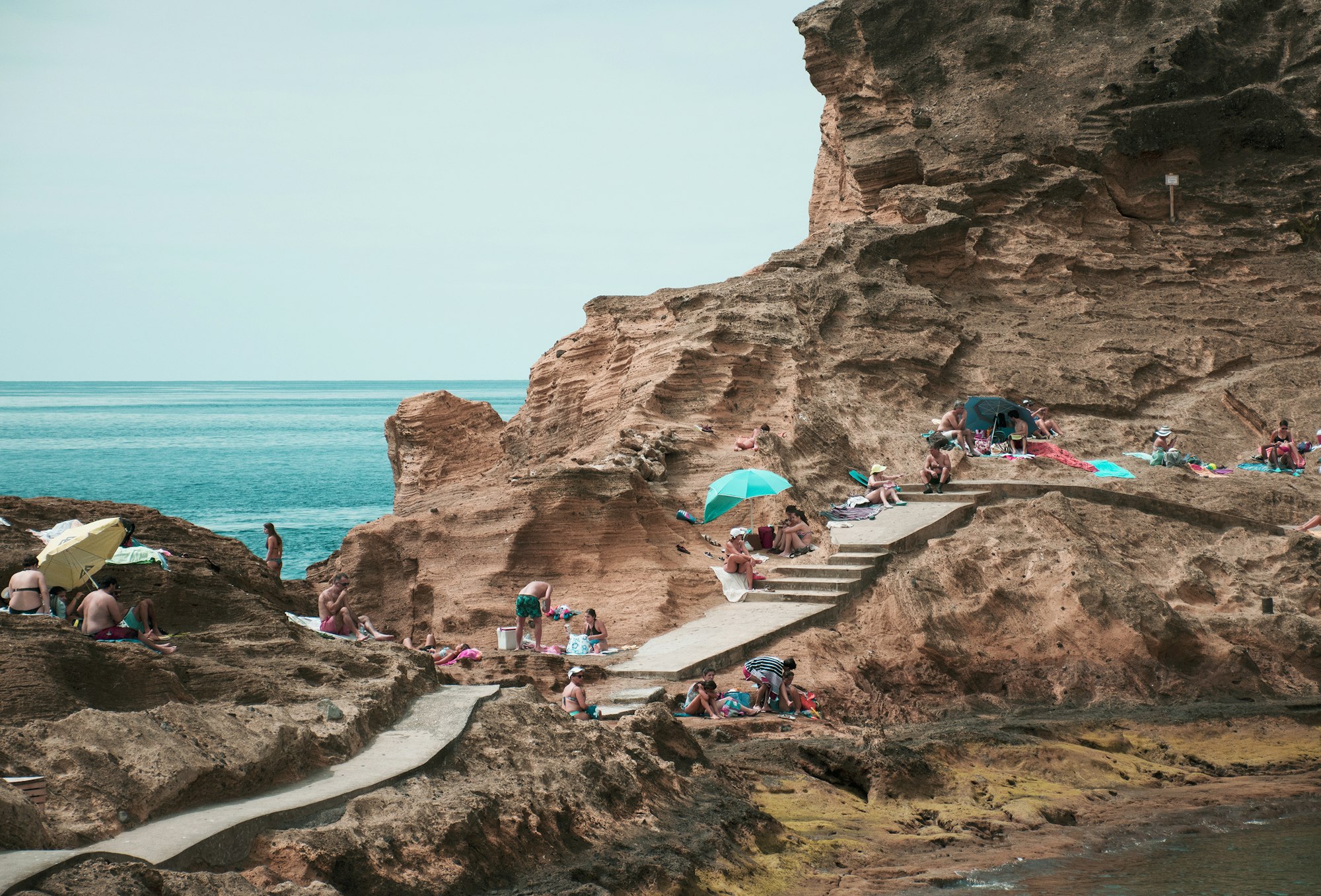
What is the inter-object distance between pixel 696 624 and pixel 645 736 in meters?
5.30

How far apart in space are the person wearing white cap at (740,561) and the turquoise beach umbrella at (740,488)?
0.53 metres

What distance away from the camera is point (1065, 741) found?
13.3 meters

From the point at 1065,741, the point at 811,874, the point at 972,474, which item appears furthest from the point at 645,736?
the point at 972,474

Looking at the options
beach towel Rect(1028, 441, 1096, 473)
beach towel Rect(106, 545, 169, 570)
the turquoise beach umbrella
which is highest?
beach towel Rect(1028, 441, 1096, 473)

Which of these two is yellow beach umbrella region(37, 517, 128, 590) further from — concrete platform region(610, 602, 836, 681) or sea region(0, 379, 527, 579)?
sea region(0, 379, 527, 579)

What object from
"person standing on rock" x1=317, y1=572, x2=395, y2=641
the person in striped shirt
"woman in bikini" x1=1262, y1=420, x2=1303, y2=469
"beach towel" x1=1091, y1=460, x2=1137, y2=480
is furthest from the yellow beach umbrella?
"woman in bikini" x1=1262, y1=420, x2=1303, y2=469

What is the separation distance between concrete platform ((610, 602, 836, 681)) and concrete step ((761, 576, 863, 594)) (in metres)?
0.38

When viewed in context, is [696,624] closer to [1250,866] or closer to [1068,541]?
[1068,541]

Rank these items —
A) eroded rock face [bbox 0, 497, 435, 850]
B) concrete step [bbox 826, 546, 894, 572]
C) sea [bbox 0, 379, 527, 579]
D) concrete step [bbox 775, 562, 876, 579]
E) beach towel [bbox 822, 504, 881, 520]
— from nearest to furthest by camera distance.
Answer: eroded rock face [bbox 0, 497, 435, 850] < concrete step [bbox 775, 562, 876, 579] < concrete step [bbox 826, 546, 894, 572] < beach towel [bbox 822, 504, 881, 520] < sea [bbox 0, 379, 527, 579]

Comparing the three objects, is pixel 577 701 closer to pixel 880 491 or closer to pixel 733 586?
pixel 733 586

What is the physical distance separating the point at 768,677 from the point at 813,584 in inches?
123

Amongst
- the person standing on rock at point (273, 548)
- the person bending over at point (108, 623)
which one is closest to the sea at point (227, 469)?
the person standing on rock at point (273, 548)

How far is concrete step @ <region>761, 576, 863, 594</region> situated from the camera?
16234mm

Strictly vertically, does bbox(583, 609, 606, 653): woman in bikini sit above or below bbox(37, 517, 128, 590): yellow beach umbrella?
below
